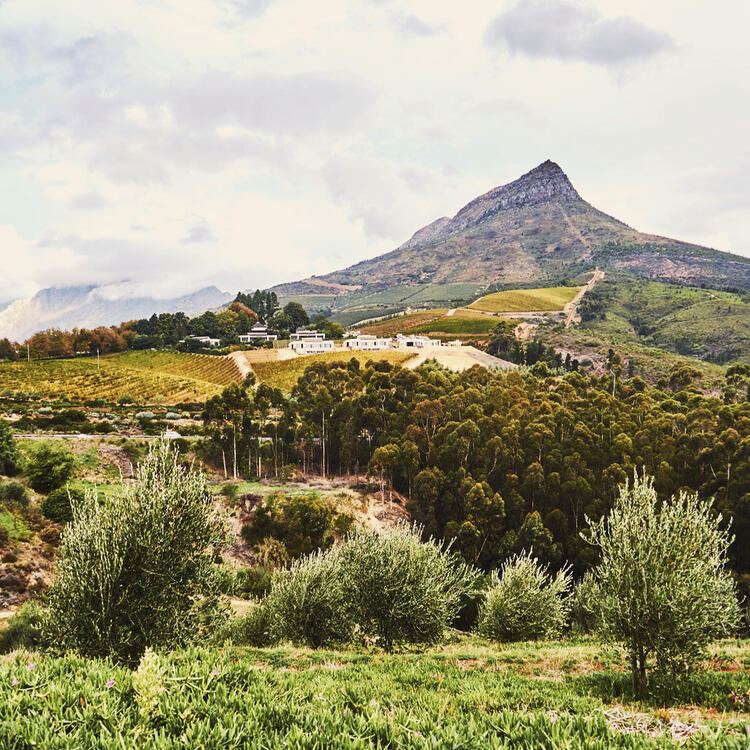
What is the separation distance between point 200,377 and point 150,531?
10968cm

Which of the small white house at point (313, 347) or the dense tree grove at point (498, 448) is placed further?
the small white house at point (313, 347)

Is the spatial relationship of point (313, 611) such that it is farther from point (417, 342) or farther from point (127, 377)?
point (417, 342)

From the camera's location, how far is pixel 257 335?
172875 mm

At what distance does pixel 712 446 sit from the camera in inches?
2105

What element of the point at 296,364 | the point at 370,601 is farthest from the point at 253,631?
the point at 296,364

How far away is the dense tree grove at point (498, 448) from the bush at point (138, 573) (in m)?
42.2

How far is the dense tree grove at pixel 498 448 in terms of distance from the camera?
53.4m

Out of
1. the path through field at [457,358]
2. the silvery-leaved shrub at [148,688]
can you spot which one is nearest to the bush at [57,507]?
the silvery-leaved shrub at [148,688]

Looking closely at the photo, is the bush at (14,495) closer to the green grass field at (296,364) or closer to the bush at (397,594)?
the bush at (397,594)

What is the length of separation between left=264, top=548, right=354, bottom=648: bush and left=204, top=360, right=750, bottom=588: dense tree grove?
29643 millimetres

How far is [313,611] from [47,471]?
41.1 m

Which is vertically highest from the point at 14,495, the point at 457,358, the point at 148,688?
the point at 457,358

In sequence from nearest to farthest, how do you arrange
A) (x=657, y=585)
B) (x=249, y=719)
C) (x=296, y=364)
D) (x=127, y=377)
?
(x=249, y=719)
(x=657, y=585)
(x=127, y=377)
(x=296, y=364)

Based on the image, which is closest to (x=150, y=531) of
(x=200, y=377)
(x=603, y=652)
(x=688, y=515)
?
(x=688, y=515)
